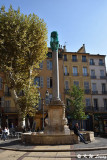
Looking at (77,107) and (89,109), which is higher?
(77,107)

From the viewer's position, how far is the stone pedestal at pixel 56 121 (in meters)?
12.1

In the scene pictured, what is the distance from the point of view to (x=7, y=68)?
16656 mm

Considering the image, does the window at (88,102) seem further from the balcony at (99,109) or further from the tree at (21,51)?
the tree at (21,51)

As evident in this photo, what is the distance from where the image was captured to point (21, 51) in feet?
59.1

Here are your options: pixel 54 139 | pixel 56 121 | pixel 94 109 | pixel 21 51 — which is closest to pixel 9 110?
pixel 21 51

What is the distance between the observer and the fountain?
996cm

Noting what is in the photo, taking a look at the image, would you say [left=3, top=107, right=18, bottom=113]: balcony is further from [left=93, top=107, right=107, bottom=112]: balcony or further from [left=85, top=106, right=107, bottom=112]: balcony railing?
[left=93, top=107, right=107, bottom=112]: balcony

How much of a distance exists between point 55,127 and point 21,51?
9406mm

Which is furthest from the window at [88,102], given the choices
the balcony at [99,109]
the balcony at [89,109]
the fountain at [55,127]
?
the fountain at [55,127]

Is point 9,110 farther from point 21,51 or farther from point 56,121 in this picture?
point 56,121

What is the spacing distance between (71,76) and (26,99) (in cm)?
1754

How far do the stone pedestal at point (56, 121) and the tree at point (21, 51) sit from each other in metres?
5.54

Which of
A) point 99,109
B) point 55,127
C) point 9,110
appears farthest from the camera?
point 99,109

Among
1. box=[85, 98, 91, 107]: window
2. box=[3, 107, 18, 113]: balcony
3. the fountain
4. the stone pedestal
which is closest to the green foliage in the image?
box=[85, 98, 91, 107]: window
